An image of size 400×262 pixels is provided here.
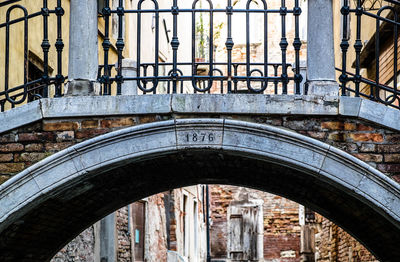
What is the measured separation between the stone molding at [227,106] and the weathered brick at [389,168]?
297mm

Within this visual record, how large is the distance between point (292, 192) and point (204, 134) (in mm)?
2129

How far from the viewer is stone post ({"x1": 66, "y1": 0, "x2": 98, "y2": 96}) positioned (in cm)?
654

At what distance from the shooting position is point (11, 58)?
859 centimetres

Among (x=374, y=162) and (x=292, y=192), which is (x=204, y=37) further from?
(x=374, y=162)

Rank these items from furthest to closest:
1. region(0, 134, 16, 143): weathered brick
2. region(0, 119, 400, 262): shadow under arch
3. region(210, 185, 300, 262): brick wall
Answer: region(210, 185, 300, 262): brick wall
region(0, 134, 16, 143): weathered brick
region(0, 119, 400, 262): shadow under arch

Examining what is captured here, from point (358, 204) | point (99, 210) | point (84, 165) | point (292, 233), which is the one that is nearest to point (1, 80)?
point (99, 210)

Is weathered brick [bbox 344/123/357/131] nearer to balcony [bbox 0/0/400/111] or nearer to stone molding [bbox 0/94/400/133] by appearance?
stone molding [bbox 0/94/400/133]

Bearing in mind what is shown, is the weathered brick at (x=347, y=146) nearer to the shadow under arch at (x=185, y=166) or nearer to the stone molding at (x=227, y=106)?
the shadow under arch at (x=185, y=166)

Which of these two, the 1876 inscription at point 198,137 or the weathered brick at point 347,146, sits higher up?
the 1876 inscription at point 198,137

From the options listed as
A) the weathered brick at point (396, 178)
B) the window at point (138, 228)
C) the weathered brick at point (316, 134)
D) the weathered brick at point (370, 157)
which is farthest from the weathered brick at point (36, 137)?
the window at point (138, 228)

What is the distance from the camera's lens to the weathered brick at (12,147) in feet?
21.3

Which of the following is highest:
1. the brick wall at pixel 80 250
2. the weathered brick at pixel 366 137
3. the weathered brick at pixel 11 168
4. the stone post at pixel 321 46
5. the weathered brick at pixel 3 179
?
the stone post at pixel 321 46

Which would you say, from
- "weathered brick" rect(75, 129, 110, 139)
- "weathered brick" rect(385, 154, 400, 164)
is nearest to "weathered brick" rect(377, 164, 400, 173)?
"weathered brick" rect(385, 154, 400, 164)

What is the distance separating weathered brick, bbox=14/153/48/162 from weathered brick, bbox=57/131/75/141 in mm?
179
